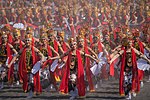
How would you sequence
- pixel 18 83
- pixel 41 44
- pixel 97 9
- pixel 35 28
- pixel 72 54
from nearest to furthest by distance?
1. pixel 72 54
2. pixel 41 44
3. pixel 18 83
4. pixel 35 28
5. pixel 97 9

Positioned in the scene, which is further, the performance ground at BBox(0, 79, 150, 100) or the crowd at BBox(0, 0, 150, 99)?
the performance ground at BBox(0, 79, 150, 100)

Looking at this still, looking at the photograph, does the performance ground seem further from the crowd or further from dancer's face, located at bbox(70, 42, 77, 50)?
dancer's face, located at bbox(70, 42, 77, 50)

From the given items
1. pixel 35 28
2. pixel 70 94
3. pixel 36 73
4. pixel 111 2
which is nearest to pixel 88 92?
pixel 70 94

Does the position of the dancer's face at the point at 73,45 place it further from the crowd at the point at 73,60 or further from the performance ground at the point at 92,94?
the performance ground at the point at 92,94

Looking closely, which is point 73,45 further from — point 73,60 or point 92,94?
point 92,94

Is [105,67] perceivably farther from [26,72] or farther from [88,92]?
[26,72]

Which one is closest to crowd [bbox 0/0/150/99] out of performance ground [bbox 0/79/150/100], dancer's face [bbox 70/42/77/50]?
dancer's face [bbox 70/42/77/50]

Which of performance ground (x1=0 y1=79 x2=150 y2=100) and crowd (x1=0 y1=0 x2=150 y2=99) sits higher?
crowd (x1=0 y1=0 x2=150 y2=99)

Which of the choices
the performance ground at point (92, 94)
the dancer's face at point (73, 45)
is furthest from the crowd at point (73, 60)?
the performance ground at point (92, 94)

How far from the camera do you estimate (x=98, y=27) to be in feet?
96.9

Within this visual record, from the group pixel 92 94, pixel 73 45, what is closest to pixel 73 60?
pixel 73 45

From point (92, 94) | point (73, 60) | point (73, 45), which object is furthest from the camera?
point (92, 94)

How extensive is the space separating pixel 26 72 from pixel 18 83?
9.69 ft

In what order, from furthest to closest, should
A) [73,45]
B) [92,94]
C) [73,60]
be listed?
[92,94] < [73,60] < [73,45]
